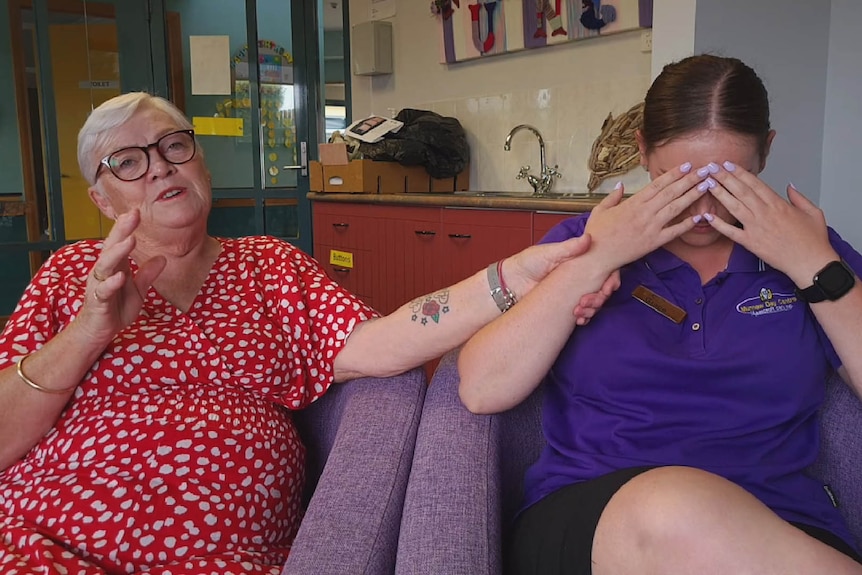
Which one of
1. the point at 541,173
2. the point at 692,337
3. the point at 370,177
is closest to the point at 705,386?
the point at 692,337

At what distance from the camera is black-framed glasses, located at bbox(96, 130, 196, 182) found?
1511mm

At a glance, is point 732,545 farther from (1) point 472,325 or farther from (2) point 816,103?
(2) point 816,103

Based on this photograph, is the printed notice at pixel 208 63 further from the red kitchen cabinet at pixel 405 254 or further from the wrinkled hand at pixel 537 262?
the wrinkled hand at pixel 537 262

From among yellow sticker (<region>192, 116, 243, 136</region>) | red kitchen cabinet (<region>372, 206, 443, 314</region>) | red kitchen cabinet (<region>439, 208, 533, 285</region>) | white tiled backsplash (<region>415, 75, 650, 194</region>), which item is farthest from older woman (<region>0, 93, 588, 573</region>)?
yellow sticker (<region>192, 116, 243, 136</region>)

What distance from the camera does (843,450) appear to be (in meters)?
1.28

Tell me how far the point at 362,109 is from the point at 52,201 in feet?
6.50

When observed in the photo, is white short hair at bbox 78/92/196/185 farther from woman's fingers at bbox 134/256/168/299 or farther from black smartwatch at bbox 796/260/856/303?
black smartwatch at bbox 796/260/856/303

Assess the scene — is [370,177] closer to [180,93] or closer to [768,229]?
[180,93]

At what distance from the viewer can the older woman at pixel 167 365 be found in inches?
47.7

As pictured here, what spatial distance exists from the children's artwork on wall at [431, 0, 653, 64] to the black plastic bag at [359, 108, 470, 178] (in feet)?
1.34

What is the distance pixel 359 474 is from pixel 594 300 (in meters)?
0.45

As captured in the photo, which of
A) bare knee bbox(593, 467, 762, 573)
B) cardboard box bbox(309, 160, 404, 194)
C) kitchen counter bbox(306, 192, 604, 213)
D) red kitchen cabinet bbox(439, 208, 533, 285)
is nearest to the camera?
bare knee bbox(593, 467, 762, 573)

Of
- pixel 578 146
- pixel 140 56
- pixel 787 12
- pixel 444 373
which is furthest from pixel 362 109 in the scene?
pixel 444 373

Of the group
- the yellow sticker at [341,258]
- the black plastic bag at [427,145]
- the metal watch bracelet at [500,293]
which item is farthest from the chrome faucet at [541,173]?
the metal watch bracelet at [500,293]
